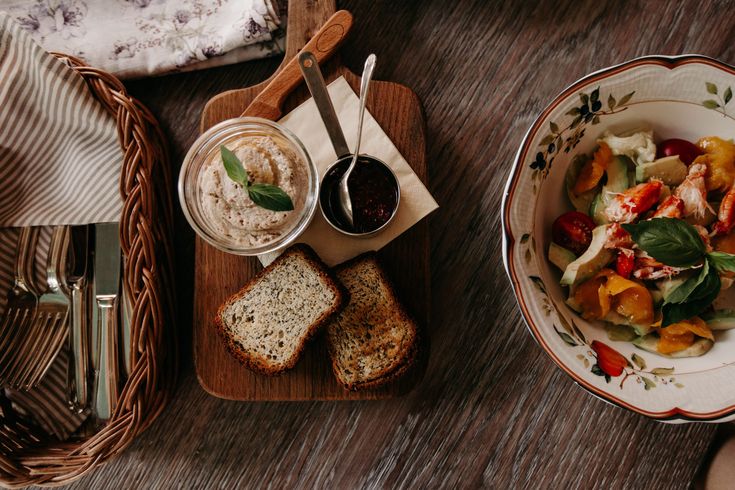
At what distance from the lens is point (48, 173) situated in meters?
1.14

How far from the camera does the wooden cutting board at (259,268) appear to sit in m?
1.10

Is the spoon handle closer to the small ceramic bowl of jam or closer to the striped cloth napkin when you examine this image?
the small ceramic bowl of jam

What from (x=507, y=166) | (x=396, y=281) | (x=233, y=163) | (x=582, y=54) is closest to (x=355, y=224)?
(x=396, y=281)

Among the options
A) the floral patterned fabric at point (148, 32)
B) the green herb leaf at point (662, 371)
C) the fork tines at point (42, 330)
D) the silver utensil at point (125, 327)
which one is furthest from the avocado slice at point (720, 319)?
the fork tines at point (42, 330)

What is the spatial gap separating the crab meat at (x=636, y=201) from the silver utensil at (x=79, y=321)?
1.02m

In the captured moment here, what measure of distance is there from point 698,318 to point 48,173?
1.27 metres

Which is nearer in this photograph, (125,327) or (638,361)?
(638,361)

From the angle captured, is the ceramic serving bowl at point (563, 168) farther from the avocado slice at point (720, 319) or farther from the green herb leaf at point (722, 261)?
the green herb leaf at point (722, 261)

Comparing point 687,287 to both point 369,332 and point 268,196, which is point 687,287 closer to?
point 369,332

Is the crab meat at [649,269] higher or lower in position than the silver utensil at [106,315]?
higher

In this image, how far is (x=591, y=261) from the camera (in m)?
0.94

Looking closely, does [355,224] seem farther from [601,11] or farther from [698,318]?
[601,11]

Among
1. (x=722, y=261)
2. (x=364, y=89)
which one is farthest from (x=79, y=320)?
(x=722, y=261)

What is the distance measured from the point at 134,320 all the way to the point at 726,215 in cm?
106
